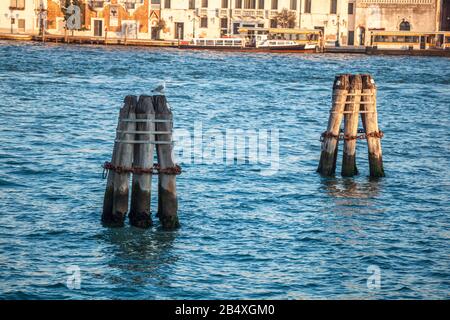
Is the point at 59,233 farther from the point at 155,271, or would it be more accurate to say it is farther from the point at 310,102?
the point at 310,102

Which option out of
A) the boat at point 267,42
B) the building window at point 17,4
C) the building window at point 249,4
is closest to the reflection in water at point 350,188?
the boat at point 267,42

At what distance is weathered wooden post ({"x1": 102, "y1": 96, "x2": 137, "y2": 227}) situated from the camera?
21.6 meters

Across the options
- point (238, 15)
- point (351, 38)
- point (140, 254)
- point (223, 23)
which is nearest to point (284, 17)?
point (238, 15)

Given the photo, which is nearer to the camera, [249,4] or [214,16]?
[249,4]

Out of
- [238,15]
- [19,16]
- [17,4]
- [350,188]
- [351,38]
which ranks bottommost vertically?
[350,188]

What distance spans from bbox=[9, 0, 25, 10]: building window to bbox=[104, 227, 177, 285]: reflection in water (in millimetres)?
100160

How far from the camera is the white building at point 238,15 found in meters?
123

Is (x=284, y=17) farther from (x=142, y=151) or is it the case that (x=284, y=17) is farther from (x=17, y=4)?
(x=142, y=151)

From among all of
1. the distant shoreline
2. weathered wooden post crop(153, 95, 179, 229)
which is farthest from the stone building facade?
weathered wooden post crop(153, 95, 179, 229)

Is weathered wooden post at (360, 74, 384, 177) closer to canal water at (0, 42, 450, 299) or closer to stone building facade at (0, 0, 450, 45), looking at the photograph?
canal water at (0, 42, 450, 299)

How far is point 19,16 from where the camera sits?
406 feet

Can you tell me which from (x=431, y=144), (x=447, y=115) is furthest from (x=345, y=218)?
(x=447, y=115)

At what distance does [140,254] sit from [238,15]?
340 feet

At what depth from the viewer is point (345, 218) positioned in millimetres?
25656
